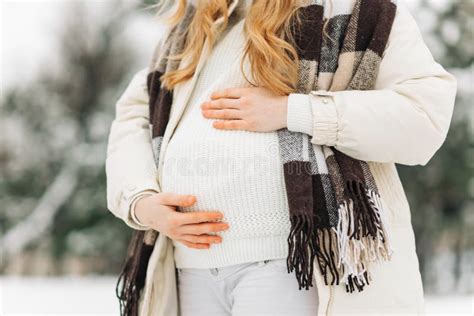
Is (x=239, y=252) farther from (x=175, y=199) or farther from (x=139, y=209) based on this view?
(x=139, y=209)

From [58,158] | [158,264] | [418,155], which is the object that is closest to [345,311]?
[418,155]

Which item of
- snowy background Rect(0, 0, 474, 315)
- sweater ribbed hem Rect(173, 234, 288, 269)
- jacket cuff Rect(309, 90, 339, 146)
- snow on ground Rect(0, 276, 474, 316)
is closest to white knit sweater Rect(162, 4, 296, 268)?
sweater ribbed hem Rect(173, 234, 288, 269)

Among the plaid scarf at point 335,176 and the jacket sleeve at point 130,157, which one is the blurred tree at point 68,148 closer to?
the jacket sleeve at point 130,157

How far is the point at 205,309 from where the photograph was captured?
1407 mm

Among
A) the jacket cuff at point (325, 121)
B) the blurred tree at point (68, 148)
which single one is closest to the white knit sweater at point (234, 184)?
the jacket cuff at point (325, 121)

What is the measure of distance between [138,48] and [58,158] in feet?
3.54

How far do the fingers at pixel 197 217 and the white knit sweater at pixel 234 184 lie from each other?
21mm

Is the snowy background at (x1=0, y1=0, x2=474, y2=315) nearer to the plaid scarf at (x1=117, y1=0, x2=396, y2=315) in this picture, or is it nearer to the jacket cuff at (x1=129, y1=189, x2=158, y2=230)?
the jacket cuff at (x1=129, y1=189, x2=158, y2=230)

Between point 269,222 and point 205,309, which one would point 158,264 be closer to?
point 205,309

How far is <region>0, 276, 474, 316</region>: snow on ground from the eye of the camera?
3584 mm

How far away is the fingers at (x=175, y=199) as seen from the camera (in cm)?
134

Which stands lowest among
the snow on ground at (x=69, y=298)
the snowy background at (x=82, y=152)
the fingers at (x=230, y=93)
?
the snow on ground at (x=69, y=298)

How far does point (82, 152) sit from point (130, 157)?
3.24m

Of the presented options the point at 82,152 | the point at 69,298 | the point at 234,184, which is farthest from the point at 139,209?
the point at 82,152
